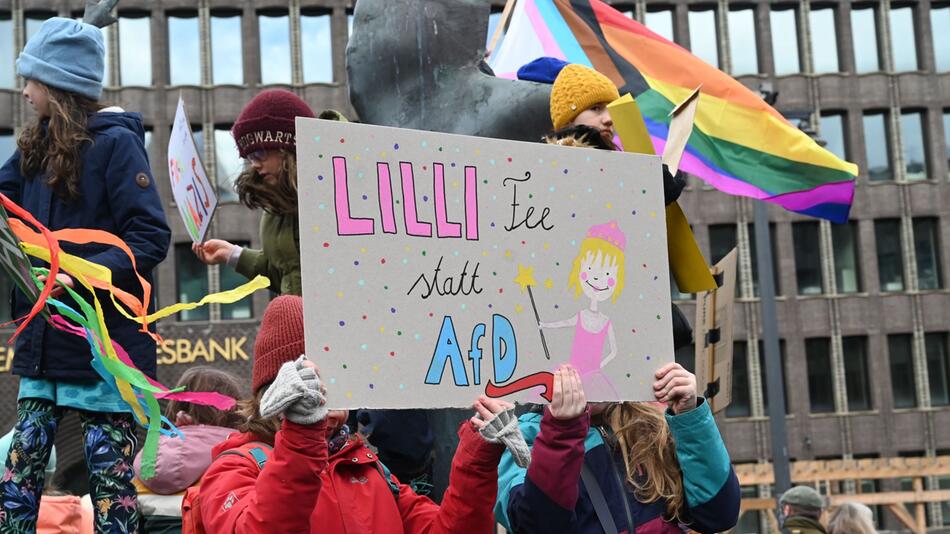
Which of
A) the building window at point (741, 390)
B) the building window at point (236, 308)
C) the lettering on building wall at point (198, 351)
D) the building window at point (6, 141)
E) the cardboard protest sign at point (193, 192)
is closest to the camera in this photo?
the cardboard protest sign at point (193, 192)

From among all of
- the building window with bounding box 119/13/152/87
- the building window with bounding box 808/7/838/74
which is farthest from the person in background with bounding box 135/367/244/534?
the building window with bounding box 808/7/838/74

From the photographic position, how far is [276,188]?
13.6 feet

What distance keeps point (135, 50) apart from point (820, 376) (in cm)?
2129

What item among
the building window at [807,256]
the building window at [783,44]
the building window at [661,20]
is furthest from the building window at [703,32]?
the building window at [807,256]

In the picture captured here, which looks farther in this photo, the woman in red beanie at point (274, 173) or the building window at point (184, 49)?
the building window at point (184, 49)

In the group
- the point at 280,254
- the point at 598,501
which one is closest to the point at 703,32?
the point at 280,254

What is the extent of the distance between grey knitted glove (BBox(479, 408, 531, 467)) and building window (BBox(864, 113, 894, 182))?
38843 mm

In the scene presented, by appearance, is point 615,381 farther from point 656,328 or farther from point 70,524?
point 70,524

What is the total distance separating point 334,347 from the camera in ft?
8.47

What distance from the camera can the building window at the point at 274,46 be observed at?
37.1 meters

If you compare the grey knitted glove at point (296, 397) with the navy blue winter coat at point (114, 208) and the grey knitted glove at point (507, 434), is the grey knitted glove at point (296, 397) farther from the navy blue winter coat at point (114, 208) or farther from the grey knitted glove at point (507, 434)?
the navy blue winter coat at point (114, 208)

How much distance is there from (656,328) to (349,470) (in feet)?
2.50

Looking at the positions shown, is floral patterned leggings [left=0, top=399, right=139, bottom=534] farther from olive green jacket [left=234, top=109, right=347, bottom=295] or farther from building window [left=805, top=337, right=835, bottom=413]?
building window [left=805, top=337, right=835, bottom=413]

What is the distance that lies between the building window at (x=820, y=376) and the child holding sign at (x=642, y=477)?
36241mm
